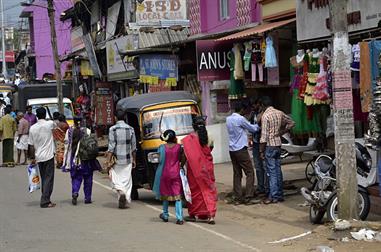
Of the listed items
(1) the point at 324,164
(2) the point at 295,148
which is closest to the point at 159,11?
(2) the point at 295,148

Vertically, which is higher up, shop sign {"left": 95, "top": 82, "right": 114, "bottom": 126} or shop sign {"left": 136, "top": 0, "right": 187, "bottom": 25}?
shop sign {"left": 136, "top": 0, "right": 187, "bottom": 25}

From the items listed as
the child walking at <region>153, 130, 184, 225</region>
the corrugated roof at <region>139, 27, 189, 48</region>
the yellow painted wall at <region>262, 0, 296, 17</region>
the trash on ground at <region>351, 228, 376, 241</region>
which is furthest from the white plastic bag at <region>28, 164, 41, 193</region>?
the corrugated roof at <region>139, 27, 189, 48</region>

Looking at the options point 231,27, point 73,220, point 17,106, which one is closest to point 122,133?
point 73,220

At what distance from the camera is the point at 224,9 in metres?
19.8

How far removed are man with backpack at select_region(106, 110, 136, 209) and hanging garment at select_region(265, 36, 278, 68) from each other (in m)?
4.11

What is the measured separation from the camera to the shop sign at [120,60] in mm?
25188

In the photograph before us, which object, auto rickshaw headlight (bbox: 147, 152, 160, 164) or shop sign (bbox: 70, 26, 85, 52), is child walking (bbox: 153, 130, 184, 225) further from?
shop sign (bbox: 70, 26, 85, 52)

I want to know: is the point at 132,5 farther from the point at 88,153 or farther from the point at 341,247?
the point at 341,247

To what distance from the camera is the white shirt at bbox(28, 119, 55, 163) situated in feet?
39.0

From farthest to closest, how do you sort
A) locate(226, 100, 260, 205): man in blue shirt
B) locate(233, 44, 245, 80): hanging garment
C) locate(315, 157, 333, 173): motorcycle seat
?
locate(233, 44, 245, 80): hanging garment
locate(226, 100, 260, 205): man in blue shirt
locate(315, 157, 333, 173): motorcycle seat

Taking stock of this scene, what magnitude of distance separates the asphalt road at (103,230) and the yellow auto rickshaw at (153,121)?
702 mm

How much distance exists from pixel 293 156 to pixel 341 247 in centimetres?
879

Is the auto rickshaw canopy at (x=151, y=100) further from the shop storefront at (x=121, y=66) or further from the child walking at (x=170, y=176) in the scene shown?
the shop storefront at (x=121, y=66)

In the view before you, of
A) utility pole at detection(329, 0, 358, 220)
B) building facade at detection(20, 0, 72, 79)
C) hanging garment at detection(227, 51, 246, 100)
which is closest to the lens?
utility pole at detection(329, 0, 358, 220)
